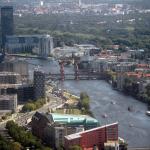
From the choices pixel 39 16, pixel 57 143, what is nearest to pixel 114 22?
pixel 39 16

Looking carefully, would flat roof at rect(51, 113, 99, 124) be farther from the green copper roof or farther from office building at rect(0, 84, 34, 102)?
office building at rect(0, 84, 34, 102)

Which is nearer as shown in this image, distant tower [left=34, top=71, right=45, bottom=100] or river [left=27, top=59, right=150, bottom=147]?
river [left=27, top=59, right=150, bottom=147]

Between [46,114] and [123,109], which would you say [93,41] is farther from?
[46,114]

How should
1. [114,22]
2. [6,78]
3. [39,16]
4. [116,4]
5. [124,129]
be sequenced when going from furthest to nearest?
[116,4], [39,16], [114,22], [6,78], [124,129]

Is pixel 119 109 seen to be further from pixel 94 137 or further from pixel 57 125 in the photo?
pixel 94 137

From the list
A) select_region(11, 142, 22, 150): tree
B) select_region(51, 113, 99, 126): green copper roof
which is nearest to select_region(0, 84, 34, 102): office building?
select_region(51, 113, 99, 126): green copper roof

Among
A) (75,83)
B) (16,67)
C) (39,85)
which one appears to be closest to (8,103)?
(39,85)

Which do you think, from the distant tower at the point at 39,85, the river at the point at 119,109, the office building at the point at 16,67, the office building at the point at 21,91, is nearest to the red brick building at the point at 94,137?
the river at the point at 119,109
